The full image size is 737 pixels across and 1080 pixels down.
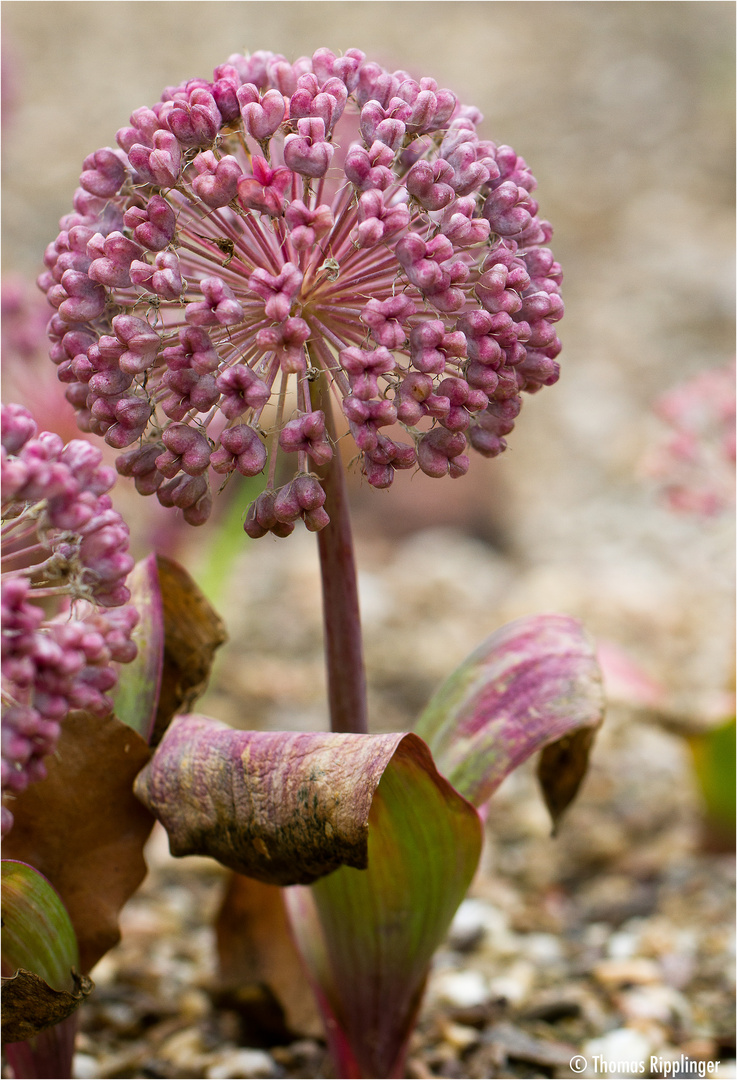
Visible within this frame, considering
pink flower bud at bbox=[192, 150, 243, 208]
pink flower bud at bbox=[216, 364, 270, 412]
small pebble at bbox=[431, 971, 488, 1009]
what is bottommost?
small pebble at bbox=[431, 971, 488, 1009]

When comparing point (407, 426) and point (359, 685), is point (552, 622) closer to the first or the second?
point (359, 685)

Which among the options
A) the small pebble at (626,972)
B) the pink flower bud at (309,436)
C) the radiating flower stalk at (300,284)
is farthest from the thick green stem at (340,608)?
the small pebble at (626,972)

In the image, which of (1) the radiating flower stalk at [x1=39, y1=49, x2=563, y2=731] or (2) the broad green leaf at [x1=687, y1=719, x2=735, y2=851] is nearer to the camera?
(1) the radiating flower stalk at [x1=39, y1=49, x2=563, y2=731]

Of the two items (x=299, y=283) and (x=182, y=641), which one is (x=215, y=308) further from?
(x=182, y=641)

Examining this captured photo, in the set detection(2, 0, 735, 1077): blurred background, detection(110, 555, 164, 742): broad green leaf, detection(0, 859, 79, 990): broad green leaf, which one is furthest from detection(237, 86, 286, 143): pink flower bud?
detection(2, 0, 735, 1077): blurred background

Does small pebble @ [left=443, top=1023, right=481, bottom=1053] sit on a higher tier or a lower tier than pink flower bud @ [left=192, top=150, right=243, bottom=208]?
lower

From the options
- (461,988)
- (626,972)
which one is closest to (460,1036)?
(461,988)

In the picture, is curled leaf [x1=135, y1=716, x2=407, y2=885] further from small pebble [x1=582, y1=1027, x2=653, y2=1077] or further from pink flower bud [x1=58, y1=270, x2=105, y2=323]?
small pebble [x1=582, y1=1027, x2=653, y2=1077]

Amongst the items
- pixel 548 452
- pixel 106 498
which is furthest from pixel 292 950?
pixel 548 452
